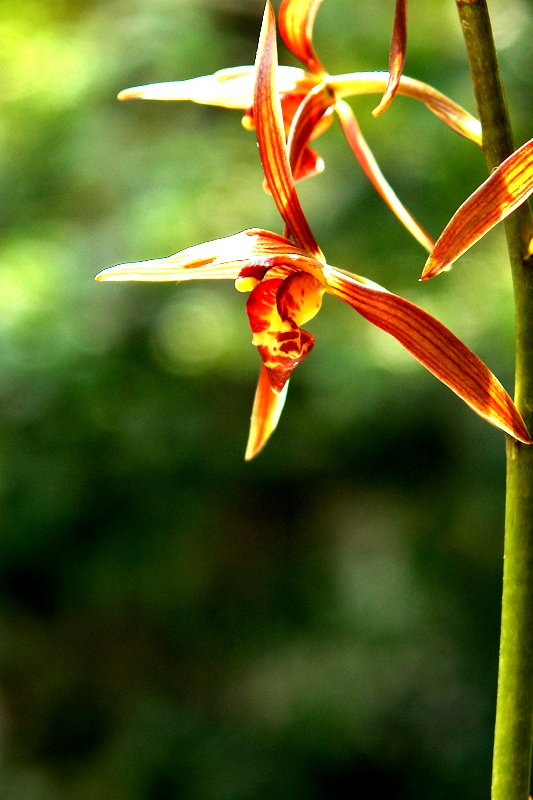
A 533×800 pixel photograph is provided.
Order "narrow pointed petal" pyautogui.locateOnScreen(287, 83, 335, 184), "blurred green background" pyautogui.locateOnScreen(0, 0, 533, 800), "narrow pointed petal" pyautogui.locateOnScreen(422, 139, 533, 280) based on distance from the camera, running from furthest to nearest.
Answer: "blurred green background" pyautogui.locateOnScreen(0, 0, 533, 800) → "narrow pointed petal" pyautogui.locateOnScreen(287, 83, 335, 184) → "narrow pointed petal" pyautogui.locateOnScreen(422, 139, 533, 280)

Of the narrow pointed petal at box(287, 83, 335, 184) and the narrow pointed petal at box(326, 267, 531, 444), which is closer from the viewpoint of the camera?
the narrow pointed petal at box(326, 267, 531, 444)

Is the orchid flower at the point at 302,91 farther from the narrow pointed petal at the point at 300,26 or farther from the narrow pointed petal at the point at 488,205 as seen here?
the narrow pointed petal at the point at 488,205

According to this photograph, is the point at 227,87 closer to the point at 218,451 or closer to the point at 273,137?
the point at 273,137

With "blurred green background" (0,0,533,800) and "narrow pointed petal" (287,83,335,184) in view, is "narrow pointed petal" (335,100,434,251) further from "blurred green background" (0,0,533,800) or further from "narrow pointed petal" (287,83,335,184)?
"blurred green background" (0,0,533,800)

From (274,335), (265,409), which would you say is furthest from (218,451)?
(274,335)

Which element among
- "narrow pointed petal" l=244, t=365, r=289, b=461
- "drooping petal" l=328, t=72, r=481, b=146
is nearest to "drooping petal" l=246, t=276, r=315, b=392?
"narrow pointed petal" l=244, t=365, r=289, b=461

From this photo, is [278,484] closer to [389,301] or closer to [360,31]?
[360,31]

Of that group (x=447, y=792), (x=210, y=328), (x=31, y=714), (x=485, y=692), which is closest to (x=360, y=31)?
(x=210, y=328)

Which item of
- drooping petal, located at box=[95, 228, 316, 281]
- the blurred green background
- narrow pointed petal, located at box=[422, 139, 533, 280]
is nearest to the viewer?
narrow pointed petal, located at box=[422, 139, 533, 280]
